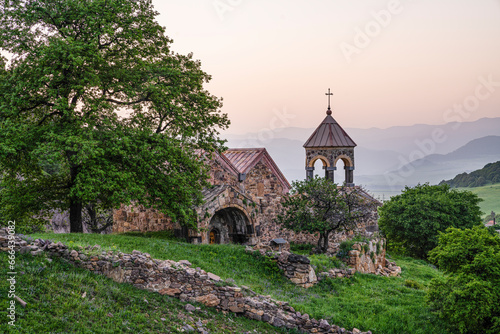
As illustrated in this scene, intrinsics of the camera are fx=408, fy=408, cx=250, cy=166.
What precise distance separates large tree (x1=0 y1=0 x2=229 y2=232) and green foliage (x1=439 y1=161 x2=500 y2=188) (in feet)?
372

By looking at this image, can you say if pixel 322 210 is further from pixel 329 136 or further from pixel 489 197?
pixel 489 197

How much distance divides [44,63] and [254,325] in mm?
12249

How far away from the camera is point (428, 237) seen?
104ft

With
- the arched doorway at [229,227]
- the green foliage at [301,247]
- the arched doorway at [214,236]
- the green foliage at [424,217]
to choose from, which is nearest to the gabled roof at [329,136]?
the green foliage at [424,217]

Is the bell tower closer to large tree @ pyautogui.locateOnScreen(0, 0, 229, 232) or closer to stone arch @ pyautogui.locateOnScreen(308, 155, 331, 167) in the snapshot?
stone arch @ pyautogui.locateOnScreen(308, 155, 331, 167)

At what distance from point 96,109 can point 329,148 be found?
63.1 ft

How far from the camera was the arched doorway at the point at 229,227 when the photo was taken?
2317cm

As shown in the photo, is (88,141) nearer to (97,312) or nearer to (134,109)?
(134,109)

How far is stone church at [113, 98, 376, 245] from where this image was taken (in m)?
21.4

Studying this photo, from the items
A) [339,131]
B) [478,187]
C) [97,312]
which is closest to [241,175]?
[339,131]

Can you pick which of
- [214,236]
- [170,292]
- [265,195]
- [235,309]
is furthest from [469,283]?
[265,195]

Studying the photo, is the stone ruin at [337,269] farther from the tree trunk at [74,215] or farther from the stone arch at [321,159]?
the stone arch at [321,159]

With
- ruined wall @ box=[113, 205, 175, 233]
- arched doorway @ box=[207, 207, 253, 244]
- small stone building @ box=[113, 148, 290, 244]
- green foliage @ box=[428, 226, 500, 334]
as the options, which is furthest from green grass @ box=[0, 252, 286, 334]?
ruined wall @ box=[113, 205, 175, 233]

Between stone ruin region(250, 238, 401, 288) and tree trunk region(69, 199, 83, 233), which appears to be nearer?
stone ruin region(250, 238, 401, 288)
